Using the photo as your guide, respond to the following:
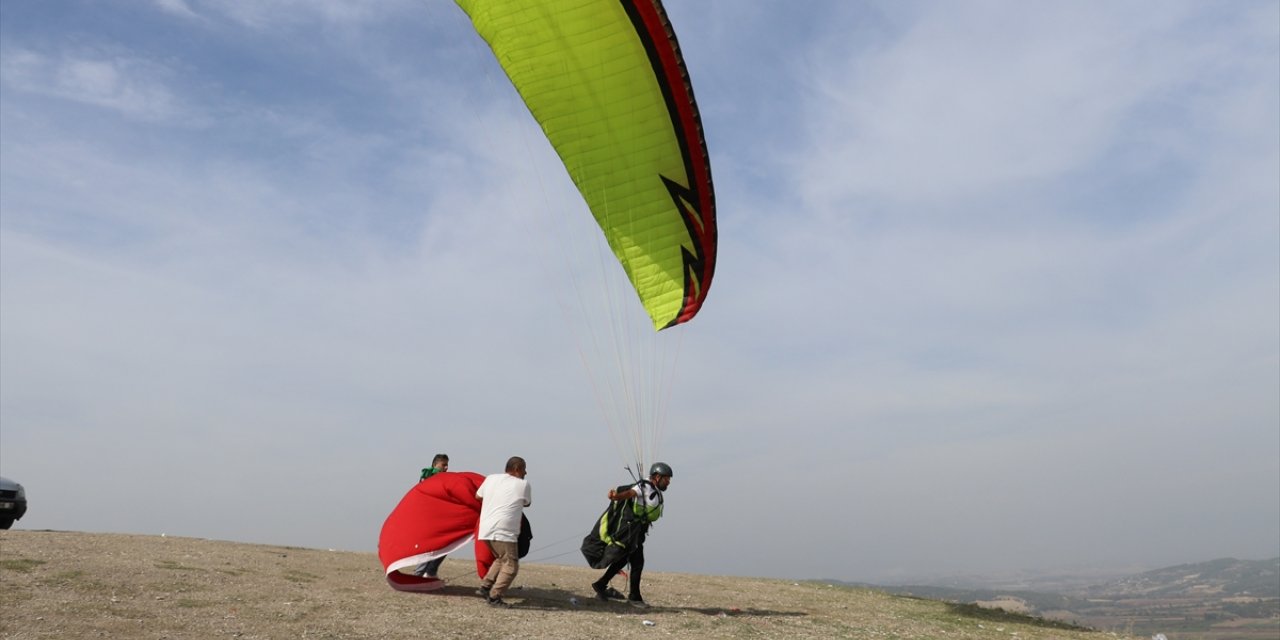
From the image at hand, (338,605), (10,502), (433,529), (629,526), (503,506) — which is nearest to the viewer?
(338,605)

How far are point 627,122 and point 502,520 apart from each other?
18.6 feet

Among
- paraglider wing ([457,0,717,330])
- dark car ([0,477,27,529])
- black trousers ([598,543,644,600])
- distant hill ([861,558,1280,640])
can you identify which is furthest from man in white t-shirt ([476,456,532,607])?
distant hill ([861,558,1280,640])

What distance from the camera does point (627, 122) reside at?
38.7ft

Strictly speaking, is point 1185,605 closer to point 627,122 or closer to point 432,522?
point 627,122

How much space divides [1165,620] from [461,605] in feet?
403

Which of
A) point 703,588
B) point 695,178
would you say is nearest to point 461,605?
point 703,588

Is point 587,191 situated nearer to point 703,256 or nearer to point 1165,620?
point 703,256

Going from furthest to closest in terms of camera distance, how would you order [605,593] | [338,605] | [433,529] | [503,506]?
[605,593] → [433,529] → [503,506] → [338,605]

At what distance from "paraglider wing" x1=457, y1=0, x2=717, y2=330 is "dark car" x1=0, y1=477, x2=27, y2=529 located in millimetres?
11483

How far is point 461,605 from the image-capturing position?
895 cm

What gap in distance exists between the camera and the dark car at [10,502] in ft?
48.5

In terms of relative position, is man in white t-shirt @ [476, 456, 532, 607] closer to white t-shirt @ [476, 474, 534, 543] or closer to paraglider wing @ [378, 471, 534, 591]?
white t-shirt @ [476, 474, 534, 543]

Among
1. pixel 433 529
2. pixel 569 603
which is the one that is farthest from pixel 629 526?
pixel 433 529

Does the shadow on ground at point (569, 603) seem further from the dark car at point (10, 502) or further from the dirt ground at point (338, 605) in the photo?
the dark car at point (10, 502)
